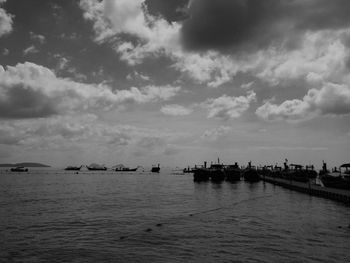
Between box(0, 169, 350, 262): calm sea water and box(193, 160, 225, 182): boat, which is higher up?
box(193, 160, 225, 182): boat

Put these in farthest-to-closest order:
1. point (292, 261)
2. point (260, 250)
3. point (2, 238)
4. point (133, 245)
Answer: point (2, 238) < point (133, 245) < point (260, 250) < point (292, 261)

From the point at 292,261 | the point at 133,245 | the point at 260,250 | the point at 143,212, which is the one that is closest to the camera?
the point at 292,261

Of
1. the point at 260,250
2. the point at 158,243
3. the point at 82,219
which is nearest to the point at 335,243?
the point at 260,250

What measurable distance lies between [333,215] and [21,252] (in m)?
33.4

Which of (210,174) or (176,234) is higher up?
(210,174)

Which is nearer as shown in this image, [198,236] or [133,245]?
[133,245]

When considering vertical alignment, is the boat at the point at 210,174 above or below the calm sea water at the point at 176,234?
above

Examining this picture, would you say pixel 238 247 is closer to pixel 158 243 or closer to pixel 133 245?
pixel 158 243

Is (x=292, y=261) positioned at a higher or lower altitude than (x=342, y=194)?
lower

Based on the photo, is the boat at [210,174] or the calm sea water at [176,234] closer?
the calm sea water at [176,234]

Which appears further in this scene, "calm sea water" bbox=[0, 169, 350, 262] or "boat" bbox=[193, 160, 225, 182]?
"boat" bbox=[193, 160, 225, 182]

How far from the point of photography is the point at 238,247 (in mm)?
25500

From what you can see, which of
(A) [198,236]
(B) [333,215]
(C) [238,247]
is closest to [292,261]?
(C) [238,247]

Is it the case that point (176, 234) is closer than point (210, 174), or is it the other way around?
point (176, 234)
